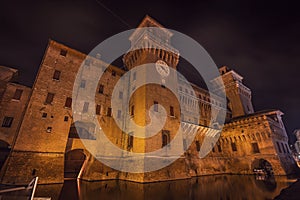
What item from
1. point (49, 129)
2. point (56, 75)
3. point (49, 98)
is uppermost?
point (56, 75)

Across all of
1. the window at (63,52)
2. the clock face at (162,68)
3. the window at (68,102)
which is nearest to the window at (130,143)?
the window at (68,102)

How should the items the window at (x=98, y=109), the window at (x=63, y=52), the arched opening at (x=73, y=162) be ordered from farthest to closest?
1. the arched opening at (x=73, y=162)
2. the window at (x=98, y=109)
3. the window at (x=63, y=52)

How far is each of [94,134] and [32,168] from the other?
260 inches

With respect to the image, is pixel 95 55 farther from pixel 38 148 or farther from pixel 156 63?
pixel 38 148

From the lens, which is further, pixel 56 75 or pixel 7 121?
pixel 56 75

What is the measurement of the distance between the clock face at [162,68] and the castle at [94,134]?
0.62 m

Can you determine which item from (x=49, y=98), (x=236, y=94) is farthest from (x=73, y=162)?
(x=236, y=94)

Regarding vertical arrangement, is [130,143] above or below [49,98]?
below

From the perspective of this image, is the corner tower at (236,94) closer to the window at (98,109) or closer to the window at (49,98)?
the window at (98,109)

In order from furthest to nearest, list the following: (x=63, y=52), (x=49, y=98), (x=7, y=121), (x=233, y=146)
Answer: (x=233, y=146)
(x=63, y=52)
(x=7, y=121)
(x=49, y=98)

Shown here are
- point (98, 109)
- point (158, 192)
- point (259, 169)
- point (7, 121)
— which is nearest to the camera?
point (158, 192)

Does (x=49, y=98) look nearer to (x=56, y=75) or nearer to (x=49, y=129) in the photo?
(x=56, y=75)

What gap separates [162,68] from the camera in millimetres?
21984

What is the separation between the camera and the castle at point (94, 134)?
47.3 ft
